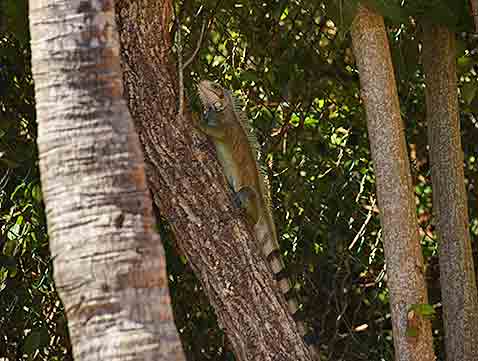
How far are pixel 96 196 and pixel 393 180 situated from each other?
1.89m

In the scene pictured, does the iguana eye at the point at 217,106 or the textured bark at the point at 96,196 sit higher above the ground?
the iguana eye at the point at 217,106

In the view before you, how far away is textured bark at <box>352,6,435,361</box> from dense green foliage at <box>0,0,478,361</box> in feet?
2.76

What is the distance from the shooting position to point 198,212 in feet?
12.3

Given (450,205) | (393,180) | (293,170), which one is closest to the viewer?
(393,180)

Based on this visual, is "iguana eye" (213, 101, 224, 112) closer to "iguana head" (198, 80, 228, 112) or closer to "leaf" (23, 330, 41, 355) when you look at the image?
"iguana head" (198, 80, 228, 112)

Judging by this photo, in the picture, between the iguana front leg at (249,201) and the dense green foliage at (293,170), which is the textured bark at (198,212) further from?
the dense green foliage at (293,170)

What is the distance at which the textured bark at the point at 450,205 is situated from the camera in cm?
431

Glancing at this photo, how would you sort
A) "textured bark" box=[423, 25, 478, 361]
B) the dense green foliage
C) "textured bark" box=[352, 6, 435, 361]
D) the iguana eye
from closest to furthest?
"textured bark" box=[352, 6, 435, 361] → "textured bark" box=[423, 25, 478, 361] → the iguana eye → the dense green foliage

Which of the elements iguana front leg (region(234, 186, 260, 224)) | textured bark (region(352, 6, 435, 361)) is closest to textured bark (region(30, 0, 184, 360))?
iguana front leg (region(234, 186, 260, 224))

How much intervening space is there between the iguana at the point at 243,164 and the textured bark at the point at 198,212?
149 mm

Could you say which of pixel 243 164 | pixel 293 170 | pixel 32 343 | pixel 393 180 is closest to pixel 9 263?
pixel 32 343

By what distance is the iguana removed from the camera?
162 inches

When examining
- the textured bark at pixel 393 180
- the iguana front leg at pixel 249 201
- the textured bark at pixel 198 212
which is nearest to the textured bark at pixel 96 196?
the textured bark at pixel 198 212

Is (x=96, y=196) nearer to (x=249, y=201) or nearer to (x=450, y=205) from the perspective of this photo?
(x=249, y=201)
